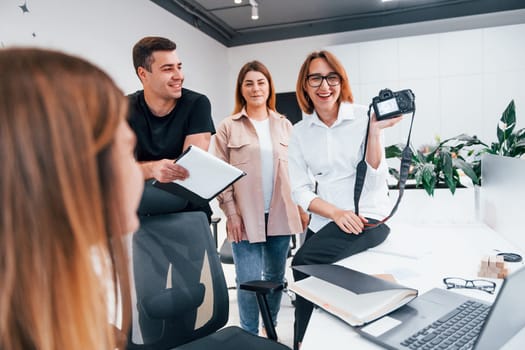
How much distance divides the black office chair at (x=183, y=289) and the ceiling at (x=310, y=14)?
12.3ft

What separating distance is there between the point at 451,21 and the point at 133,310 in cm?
552

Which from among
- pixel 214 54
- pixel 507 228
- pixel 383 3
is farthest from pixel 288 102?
pixel 507 228

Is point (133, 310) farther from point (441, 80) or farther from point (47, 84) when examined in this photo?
point (441, 80)

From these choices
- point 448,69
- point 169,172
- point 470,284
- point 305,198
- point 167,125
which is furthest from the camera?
point 448,69

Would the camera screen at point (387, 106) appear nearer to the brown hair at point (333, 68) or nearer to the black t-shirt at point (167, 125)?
the brown hair at point (333, 68)

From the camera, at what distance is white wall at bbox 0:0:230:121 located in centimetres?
244

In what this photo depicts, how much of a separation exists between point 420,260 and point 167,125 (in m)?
1.11

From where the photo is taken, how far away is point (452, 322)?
75 centimetres

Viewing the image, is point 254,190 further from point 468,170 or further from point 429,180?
point 468,170

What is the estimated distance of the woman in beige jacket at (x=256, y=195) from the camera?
1941 mm

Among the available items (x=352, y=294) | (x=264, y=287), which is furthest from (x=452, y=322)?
(x=264, y=287)

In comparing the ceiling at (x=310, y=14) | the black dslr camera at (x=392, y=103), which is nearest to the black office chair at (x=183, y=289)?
the black dslr camera at (x=392, y=103)

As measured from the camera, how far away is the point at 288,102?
19.1 ft

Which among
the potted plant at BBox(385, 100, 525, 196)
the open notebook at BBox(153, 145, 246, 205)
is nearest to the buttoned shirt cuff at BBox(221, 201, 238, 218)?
the open notebook at BBox(153, 145, 246, 205)
